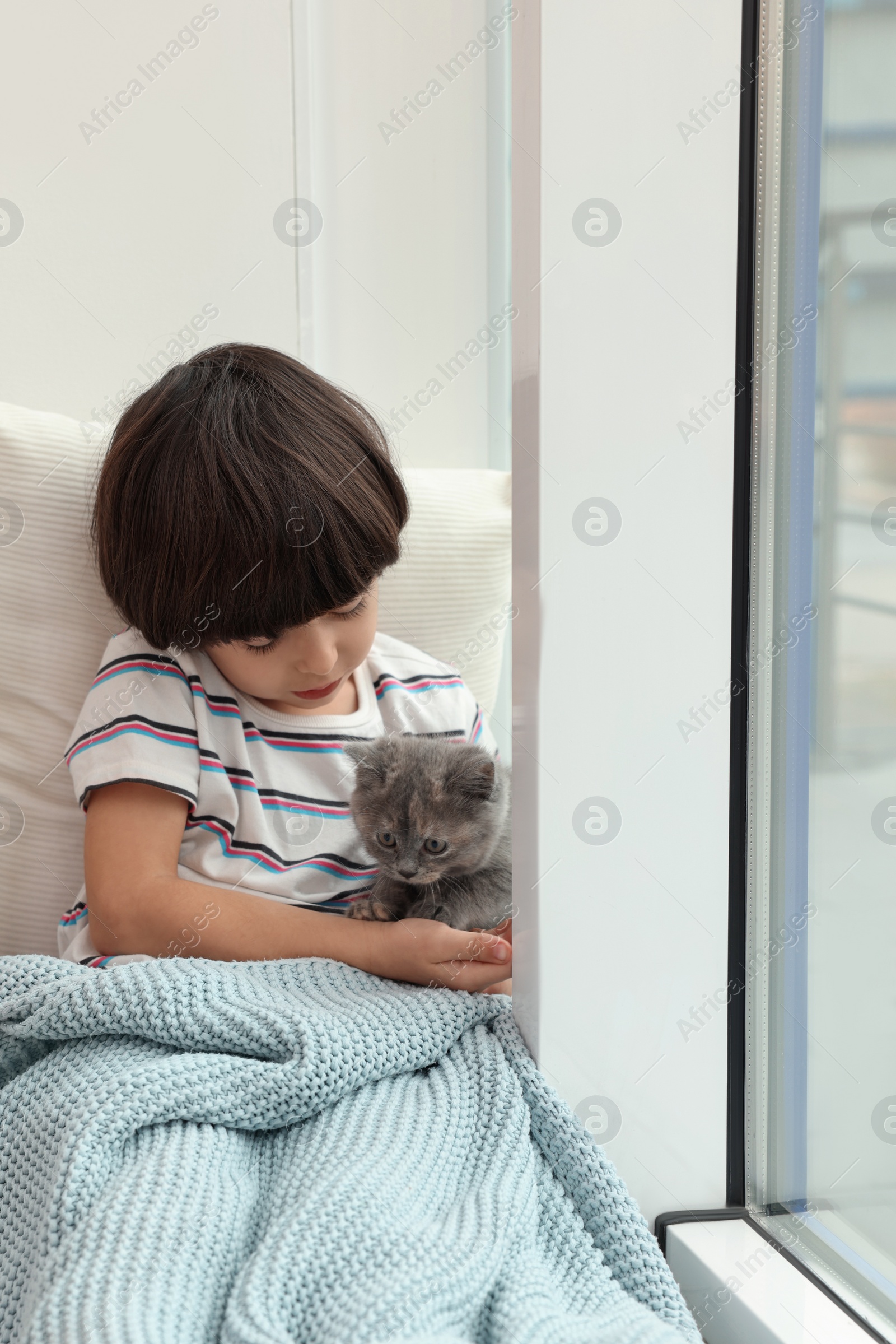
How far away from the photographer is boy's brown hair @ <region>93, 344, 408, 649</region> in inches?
37.6

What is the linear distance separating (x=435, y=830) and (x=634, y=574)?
357 millimetres

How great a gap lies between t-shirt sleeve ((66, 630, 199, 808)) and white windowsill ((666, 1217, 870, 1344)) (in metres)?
0.64

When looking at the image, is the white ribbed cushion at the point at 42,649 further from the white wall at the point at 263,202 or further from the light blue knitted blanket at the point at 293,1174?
the light blue knitted blanket at the point at 293,1174

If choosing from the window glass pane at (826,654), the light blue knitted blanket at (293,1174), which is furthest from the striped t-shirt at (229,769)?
the window glass pane at (826,654)

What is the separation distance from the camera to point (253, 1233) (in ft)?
1.94

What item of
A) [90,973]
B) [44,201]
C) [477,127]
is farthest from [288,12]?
[90,973]

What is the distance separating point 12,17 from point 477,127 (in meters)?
0.77

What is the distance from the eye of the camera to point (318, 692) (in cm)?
112

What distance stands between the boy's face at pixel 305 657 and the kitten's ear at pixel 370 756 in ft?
0.30

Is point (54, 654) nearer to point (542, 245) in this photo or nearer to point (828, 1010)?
point (542, 245)

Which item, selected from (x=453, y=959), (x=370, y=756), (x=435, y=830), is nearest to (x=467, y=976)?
(x=453, y=959)

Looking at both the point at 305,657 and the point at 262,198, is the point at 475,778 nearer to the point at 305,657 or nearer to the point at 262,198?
the point at 305,657

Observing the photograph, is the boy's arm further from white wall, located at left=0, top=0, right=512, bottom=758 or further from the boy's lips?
white wall, located at left=0, top=0, right=512, bottom=758

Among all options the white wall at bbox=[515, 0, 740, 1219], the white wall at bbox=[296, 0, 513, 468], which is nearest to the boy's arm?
the white wall at bbox=[515, 0, 740, 1219]
